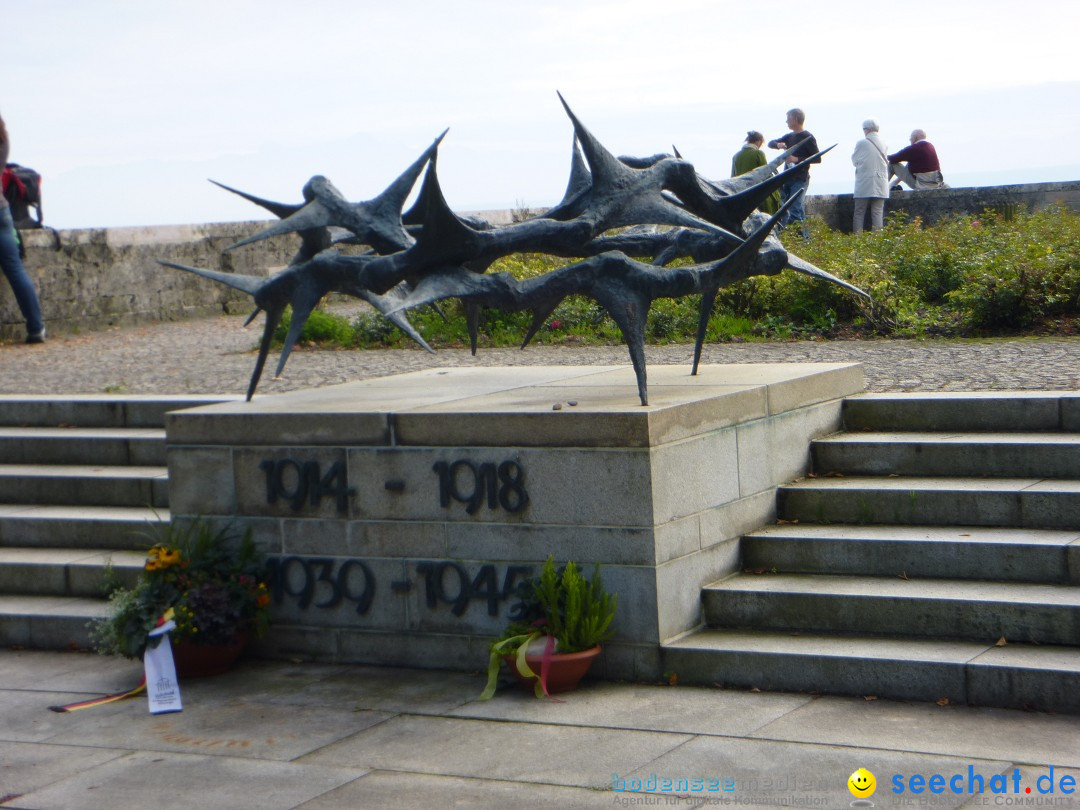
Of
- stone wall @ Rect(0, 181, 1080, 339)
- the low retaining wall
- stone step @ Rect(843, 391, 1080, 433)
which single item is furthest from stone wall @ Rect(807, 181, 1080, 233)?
stone step @ Rect(843, 391, 1080, 433)

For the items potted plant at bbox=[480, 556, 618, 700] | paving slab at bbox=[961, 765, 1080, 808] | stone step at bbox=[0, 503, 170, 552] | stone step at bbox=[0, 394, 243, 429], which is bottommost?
paving slab at bbox=[961, 765, 1080, 808]

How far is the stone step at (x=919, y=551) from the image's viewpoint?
607 centimetres

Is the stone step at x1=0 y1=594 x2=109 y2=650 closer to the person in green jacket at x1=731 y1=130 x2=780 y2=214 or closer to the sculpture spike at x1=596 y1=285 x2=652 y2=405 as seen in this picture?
the sculpture spike at x1=596 y1=285 x2=652 y2=405

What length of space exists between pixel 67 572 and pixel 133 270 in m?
9.79

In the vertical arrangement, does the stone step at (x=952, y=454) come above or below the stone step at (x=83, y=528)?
above

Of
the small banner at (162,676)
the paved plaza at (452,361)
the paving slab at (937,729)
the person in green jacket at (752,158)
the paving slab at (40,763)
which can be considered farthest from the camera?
the person in green jacket at (752,158)

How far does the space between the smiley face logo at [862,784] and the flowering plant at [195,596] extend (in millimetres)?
3153

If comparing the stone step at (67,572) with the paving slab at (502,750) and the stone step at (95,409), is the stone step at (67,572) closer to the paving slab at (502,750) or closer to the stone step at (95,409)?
the stone step at (95,409)

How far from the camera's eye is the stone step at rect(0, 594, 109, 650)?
7.39 meters

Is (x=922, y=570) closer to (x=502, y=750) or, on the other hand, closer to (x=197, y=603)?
(x=502, y=750)

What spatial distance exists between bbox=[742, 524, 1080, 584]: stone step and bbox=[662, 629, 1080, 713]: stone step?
48 cm

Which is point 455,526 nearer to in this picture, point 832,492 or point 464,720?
point 464,720

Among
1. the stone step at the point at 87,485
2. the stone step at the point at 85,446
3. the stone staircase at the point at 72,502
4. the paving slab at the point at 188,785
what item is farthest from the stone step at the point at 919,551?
the stone step at the point at 85,446

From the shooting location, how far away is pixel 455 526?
6492mm
